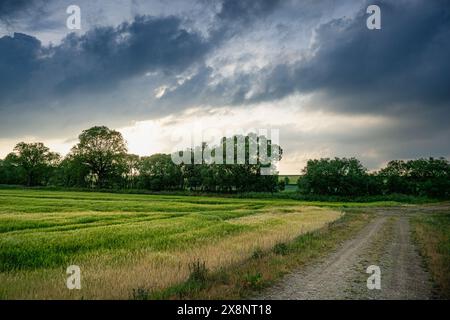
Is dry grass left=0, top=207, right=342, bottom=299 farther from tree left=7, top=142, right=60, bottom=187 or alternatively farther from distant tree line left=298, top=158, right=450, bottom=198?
tree left=7, top=142, right=60, bottom=187

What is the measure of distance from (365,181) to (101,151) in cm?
7505

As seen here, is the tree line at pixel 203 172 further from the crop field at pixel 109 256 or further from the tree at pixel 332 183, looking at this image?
the crop field at pixel 109 256

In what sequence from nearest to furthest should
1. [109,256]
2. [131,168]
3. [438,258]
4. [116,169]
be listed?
[438,258]
[109,256]
[116,169]
[131,168]

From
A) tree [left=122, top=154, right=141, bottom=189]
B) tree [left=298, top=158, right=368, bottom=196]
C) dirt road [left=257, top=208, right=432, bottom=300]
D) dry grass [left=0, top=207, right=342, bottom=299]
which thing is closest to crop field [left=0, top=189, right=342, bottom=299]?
dry grass [left=0, top=207, right=342, bottom=299]

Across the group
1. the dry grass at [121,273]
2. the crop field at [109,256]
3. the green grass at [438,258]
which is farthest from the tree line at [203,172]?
the dry grass at [121,273]

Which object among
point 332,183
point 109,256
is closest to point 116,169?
point 332,183

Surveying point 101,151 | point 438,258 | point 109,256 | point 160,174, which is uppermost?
point 101,151

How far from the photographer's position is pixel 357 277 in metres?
10.7

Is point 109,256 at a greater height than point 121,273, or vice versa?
point 121,273

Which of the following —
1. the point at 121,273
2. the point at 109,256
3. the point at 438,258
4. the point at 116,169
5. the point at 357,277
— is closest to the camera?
the point at 357,277

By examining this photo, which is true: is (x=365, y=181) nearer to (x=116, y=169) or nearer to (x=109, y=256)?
(x=116, y=169)

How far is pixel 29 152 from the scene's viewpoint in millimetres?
113250

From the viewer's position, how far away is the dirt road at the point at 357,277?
888 cm
